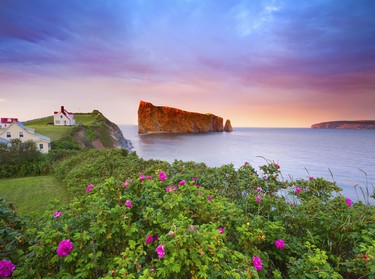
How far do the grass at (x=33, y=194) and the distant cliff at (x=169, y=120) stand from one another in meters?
121

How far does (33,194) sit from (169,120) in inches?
5110

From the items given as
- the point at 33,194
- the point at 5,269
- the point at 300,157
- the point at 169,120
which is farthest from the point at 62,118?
the point at 169,120

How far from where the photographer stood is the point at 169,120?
14012 centimetres

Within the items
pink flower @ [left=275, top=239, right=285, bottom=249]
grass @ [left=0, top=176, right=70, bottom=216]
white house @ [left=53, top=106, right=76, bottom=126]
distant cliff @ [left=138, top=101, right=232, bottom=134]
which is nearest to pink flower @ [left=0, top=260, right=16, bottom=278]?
pink flower @ [left=275, top=239, right=285, bottom=249]

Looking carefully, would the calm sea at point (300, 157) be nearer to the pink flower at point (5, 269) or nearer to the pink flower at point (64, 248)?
the pink flower at point (64, 248)

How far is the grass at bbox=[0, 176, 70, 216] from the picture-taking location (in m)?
9.62

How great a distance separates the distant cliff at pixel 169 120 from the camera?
133m

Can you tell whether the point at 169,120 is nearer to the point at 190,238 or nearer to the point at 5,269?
the point at 5,269

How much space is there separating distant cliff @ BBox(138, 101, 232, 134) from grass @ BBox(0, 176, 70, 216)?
121 metres

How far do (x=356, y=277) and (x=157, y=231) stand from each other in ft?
9.78

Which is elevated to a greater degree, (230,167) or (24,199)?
(230,167)

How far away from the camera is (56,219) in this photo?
9.00 feet

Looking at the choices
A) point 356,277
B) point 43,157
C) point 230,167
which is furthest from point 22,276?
point 43,157

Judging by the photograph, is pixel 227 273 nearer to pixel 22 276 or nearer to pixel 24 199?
pixel 22 276
